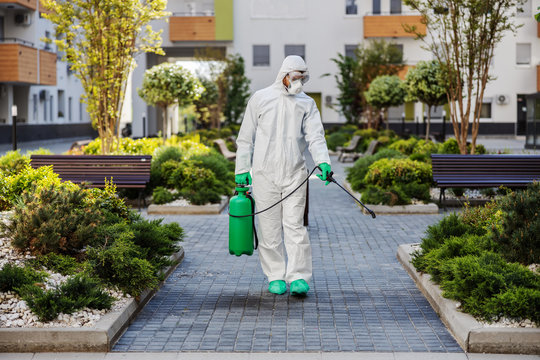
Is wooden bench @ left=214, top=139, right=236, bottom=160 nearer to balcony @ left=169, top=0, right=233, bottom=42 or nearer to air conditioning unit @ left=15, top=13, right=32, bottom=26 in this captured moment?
air conditioning unit @ left=15, top=13, right=32, bottom=26

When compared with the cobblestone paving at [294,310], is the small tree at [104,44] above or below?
above

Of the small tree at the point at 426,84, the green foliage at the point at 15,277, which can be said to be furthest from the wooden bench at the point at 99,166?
the small tree at the point at 426,84

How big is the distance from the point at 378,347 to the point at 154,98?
→ 23.4 m

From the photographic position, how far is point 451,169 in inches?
582

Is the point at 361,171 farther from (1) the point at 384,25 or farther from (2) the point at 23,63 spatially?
(1) the point at 384,25

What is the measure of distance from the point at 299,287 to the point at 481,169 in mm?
7924

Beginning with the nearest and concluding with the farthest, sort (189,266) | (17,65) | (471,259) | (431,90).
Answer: (471,259) → (189,266) → (431,90) → (17,65)

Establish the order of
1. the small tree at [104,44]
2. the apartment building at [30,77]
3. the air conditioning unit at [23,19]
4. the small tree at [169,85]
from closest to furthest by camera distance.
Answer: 1. the small tree at [104,44]
2. the small tree at [169,85]
3. the apartment building at [30,77]
4. the air conditioning unit at [23,19]

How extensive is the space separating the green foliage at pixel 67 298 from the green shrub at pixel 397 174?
31.8 ft

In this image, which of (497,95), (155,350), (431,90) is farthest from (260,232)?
(497,95)

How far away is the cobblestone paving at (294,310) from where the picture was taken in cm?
623

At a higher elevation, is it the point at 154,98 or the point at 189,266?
the point at 154,98

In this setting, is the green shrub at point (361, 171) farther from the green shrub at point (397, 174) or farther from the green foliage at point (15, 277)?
the green foliage at point (15, 277)

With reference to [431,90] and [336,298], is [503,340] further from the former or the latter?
[431,90]
